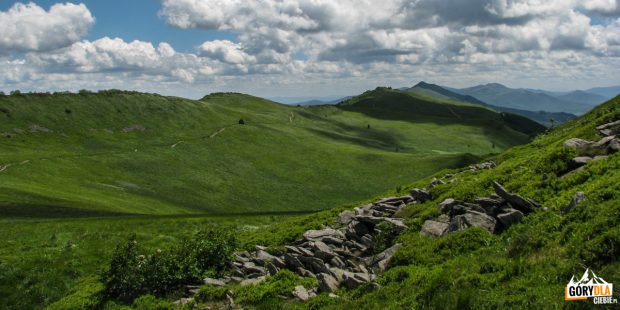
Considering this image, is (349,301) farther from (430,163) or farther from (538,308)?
(430,163)

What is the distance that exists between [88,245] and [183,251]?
15092 mm

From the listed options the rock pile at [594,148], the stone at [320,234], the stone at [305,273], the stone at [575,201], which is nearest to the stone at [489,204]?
the stone at [575,201]

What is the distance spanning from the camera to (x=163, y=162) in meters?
119

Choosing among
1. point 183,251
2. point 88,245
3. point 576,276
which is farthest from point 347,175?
point 576,276

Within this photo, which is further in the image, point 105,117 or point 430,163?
point 105,117

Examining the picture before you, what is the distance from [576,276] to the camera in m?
12.3

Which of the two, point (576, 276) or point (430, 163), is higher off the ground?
point (576, 276)

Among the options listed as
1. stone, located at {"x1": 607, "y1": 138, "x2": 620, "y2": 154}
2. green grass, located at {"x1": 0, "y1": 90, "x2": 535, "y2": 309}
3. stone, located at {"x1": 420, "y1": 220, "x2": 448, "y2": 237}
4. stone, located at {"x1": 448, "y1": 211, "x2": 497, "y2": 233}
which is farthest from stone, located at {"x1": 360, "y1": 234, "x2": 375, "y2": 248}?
stone, located at {"x1": 607, "y1": 138, "x2": 620, "y2": 154}

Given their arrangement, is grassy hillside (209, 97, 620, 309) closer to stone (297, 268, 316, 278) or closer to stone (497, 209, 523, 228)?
stone (497, 209, 523, 228)

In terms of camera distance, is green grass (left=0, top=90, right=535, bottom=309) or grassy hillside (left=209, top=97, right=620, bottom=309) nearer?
grassy hillside (left=209, top=97, right=620, bottom=309)

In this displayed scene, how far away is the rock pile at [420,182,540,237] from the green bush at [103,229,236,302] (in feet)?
34.6

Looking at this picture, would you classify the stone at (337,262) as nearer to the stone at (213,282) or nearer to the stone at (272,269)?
the stone at (272,269)

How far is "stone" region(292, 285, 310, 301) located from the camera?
17.3 m

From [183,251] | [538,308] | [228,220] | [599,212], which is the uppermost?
[599,212]
